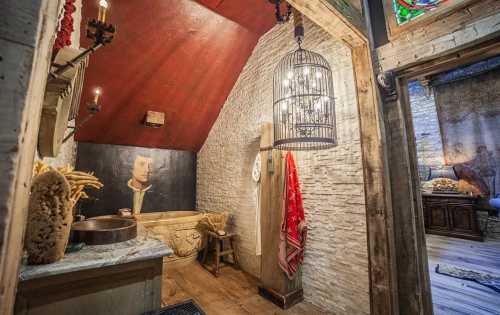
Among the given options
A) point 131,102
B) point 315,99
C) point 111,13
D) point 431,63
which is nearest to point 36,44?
point 315,99

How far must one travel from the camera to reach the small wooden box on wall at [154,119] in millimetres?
3492

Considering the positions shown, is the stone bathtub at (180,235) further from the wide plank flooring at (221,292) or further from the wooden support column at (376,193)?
the wooden support column at (376,193)

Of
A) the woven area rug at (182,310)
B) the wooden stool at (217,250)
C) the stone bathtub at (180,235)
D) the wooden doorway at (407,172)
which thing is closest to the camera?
the woven area rug at (182,310)

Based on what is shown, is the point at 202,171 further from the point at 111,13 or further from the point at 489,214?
the point at 489,214

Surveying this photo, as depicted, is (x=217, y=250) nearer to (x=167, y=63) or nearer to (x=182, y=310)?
(x=182, y=310)

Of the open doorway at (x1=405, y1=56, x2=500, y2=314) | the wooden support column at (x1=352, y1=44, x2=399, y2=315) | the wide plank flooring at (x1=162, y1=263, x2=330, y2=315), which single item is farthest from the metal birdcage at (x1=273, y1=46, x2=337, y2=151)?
the open doorway at (x1=405, y1=56, x2=500, y2=314)

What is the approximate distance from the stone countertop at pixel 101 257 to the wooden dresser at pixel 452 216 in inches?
250

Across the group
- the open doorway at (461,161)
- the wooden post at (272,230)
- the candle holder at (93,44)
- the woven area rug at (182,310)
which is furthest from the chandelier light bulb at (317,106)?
the open doorway at (461,161)

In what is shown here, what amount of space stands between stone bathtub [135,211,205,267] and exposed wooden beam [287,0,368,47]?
314cm

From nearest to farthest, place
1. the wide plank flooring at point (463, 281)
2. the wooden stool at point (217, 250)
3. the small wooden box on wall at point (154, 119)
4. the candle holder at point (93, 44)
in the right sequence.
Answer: the candle holder at point (93, 44)
the wide plank flooring at point (463, 281)
the wooden stool at point (217, 250)
the small wooden box on wall at point (154, 119)

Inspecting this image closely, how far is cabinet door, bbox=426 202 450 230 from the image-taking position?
4980 mm

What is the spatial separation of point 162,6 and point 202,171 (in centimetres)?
287

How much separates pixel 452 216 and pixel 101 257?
22.0 feet

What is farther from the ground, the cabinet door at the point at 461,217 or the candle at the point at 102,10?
the candle at the point at 102,10
